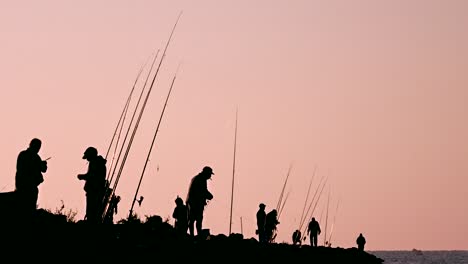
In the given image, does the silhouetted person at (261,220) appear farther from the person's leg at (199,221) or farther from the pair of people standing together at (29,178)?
the pair of people standing together at (29,178)

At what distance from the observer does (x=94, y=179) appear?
16.7 meters

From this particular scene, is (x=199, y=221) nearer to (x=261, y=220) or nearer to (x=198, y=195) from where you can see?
(x=198, y=195)

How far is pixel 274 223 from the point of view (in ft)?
89.1

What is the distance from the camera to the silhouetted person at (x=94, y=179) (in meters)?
16.7

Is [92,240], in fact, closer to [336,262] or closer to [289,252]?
[289,252]

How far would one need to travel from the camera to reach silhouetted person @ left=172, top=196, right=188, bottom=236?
20.7m

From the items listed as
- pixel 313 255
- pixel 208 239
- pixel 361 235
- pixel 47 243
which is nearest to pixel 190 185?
pixel 208 239

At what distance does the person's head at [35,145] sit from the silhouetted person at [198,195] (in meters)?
Answer: 5.23

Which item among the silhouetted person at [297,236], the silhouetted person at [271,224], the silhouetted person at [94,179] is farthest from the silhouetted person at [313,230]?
the silhouetted person at [94,179]

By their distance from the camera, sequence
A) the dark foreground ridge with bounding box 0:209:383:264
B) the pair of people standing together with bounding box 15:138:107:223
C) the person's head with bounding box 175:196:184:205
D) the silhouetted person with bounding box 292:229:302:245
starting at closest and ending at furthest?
1. the dark foreground ridge with bounding box 0:209:383:264
2. the pair of people standing together with bounding box 15:138:107:223
3. the person's head with bounding box 175:196:184:205
4. the silhouetted person with bounding box 292:229:302:245

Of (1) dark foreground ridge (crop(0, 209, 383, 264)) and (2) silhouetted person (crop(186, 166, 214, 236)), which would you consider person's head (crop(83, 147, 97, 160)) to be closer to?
(1) dark foreground ridge (crop(0, 209, 383, 264))

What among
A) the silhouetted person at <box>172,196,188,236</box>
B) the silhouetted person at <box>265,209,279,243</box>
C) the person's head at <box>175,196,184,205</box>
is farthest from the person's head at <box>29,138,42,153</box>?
the silhouetted person at <box>265,209,279,243</box>

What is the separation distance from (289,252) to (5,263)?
32.6 feet

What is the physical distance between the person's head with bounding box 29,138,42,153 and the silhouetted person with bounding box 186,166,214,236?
206 inches
